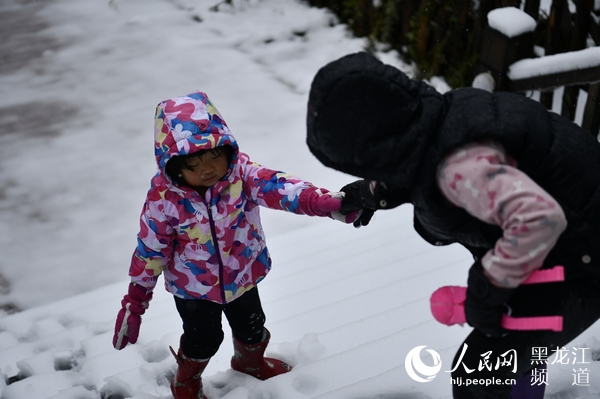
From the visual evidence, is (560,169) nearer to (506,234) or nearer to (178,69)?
(506,234)

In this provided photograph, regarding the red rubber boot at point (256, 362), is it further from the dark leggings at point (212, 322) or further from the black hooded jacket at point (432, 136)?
the black hooded jacket at point (432, 136)

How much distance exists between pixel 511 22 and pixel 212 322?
2.34 m

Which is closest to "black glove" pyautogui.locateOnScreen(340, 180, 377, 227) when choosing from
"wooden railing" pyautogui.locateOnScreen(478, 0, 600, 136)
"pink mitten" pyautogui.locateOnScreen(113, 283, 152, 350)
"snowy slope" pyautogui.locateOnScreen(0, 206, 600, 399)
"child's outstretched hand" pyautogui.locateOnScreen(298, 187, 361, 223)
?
"child's outstretched hand" pyautogui.locateOnScreen(298, 187, 361, 223)

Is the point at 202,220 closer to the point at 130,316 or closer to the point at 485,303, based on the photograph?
the point at 130,316

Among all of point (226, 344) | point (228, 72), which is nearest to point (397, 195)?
point (226, 344)

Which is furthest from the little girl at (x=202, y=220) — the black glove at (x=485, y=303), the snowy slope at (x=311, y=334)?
the black glove at (x=485, y=303)

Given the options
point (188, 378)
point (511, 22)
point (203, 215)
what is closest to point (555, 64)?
point (511, 22)

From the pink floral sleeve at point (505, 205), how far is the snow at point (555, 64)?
1949 millimetres

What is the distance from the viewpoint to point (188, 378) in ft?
8.61

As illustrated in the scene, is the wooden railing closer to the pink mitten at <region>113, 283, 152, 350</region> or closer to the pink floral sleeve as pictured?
the pink floral sleeve

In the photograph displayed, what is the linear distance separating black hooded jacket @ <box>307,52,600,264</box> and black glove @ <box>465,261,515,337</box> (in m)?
0.16

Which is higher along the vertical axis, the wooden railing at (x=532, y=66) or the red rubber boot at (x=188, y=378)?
the wooden railing at (x=532, y=66)

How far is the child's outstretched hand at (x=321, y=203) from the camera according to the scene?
2.38 metres

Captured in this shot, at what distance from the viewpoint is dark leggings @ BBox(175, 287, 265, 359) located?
8.23 feet
